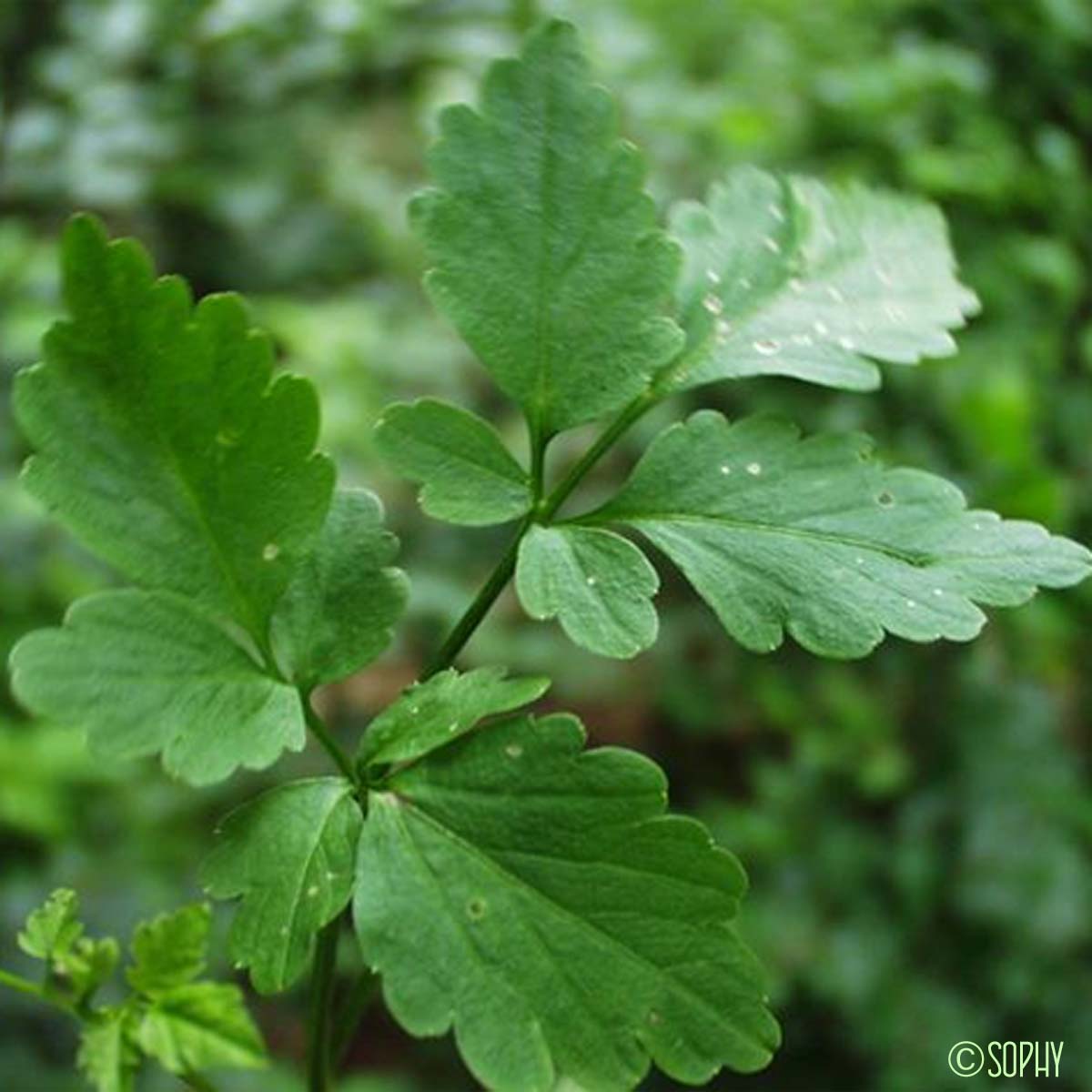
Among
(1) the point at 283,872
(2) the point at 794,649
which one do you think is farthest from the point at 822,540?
(2) the point at 794,649

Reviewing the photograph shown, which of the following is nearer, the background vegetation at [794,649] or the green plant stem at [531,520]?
the green plant stem at [531,520]

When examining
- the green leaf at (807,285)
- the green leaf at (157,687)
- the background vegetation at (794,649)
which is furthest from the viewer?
the background vegetation at (794,649)

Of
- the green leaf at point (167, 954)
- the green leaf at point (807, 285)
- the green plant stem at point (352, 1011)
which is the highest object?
the green leaf at point (807, 285)

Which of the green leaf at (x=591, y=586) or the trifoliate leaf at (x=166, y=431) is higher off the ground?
the trifoliate leaf at (x=166, y=431)

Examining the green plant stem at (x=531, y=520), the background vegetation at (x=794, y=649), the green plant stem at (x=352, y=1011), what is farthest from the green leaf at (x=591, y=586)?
the background vegetation at (x=794, y=649)

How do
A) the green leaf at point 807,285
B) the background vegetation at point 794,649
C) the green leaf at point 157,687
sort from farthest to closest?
the background vegetation at point 794,649, the green leaf at point 807,285, the green leaf at point 157,687

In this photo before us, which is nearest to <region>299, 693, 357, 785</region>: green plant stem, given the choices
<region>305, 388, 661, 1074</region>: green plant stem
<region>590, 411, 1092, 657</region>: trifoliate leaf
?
<region>305, 388, 661, 1074</region>: green plant stem

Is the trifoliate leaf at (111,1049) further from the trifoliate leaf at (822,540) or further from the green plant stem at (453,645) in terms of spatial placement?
the trifoliate leaf at (822,540)

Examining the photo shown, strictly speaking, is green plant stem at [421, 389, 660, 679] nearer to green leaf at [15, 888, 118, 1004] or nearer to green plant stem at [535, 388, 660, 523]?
green plant stem at [535, 388, 660, 523]
